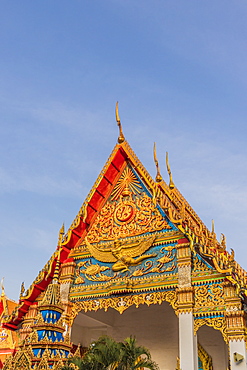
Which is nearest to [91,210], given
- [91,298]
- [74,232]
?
[74,232]

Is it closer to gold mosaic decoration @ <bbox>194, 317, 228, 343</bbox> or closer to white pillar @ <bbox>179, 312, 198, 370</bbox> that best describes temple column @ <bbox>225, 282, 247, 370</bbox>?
gold mosaic decoration @ <bbox>194, 317, 228, 343</bbox>

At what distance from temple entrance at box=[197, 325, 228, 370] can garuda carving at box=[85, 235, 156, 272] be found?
357cm

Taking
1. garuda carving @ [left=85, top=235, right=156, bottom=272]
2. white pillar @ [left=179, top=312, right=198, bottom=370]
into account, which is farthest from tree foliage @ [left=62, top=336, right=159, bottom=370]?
garuda carving @ [left=85, top=235, right=156, bottom=272]

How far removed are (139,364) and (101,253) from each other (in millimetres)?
4448

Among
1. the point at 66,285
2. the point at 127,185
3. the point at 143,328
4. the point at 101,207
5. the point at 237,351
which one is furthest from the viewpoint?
the point at 143,328

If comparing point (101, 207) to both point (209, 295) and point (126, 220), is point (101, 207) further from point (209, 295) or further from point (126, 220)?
point (209, 295)

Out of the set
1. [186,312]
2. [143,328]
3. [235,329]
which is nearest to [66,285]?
[186,312]

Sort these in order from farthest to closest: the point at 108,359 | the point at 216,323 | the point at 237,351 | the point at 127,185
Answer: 1. the point at 127,185
2. the point at 216,323
3. the point at 237,351
4. the point at 108,359

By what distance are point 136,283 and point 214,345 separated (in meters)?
4.12

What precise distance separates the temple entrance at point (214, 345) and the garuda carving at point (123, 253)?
3.57 meters

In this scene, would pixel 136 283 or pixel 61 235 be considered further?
pixel 61 235

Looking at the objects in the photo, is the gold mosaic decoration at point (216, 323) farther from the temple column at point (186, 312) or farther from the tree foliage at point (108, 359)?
the tree foliage at point (108, 359)

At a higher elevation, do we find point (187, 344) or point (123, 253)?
point (123, 253)

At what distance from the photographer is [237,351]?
861 centimetres
